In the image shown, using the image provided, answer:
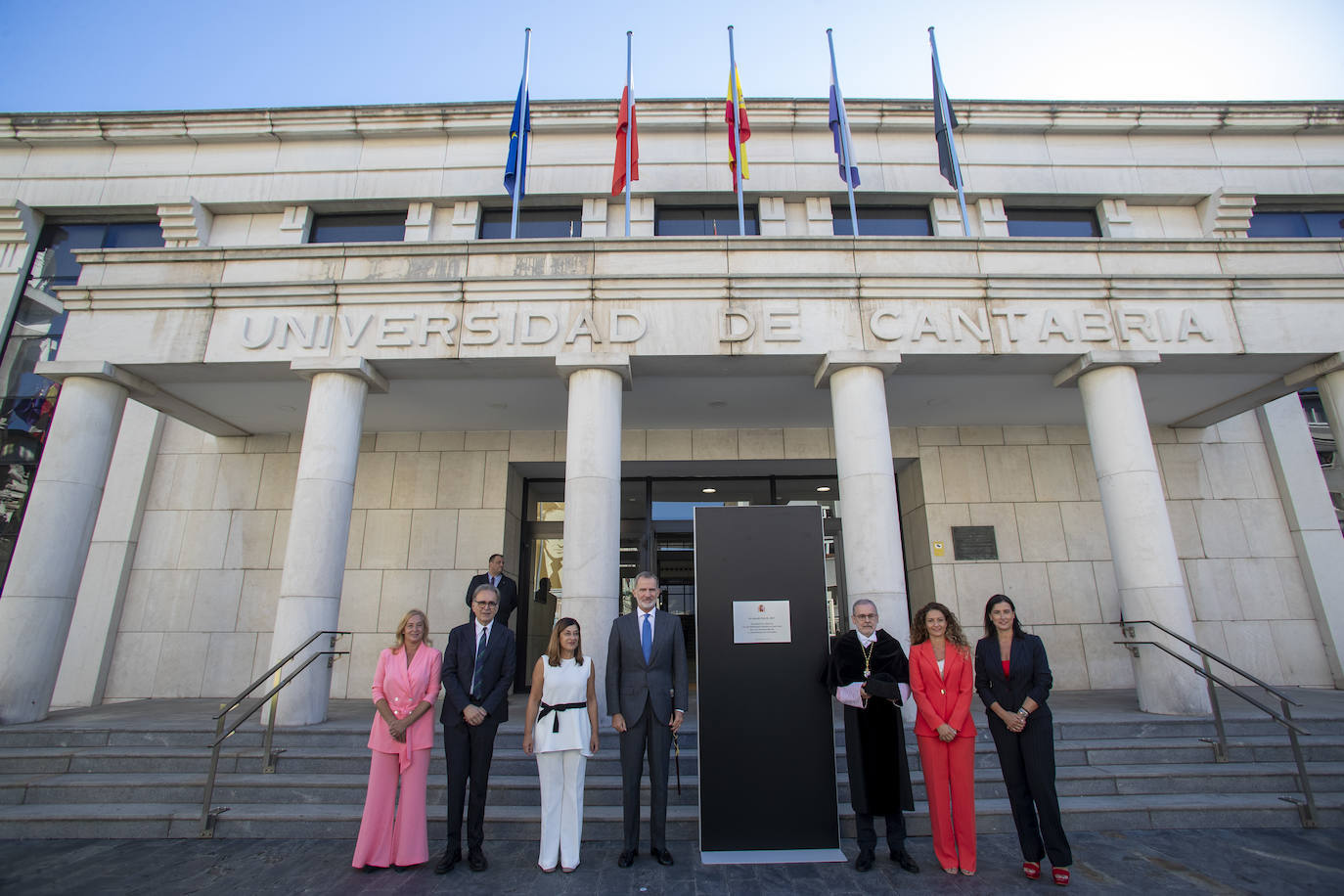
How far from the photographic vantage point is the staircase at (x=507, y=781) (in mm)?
5648

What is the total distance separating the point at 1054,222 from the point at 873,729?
1192 centimetres

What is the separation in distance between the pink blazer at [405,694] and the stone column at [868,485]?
510 cm

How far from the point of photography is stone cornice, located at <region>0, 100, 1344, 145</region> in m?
12.6

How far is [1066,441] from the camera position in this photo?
39.3 ft

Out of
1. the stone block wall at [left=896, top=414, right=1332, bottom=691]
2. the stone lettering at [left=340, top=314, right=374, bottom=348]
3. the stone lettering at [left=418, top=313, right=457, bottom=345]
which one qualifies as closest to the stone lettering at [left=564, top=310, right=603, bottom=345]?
the stone lettering at [left=418, top=313, right=457, bottom=345]

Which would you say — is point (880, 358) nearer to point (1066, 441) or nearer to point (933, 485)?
point (933, 485)

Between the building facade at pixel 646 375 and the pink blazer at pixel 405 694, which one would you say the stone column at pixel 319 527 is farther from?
the pink blazer at pixel 405 694

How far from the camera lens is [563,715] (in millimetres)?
4820

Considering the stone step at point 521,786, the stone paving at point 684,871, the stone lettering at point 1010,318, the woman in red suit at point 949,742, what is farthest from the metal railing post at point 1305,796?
the stone lettering at point 1010,318

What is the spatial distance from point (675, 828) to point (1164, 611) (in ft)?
22.0

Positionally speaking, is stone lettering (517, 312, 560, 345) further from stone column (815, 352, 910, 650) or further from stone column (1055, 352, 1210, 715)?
stone column (1055, 352, 1210, 715)

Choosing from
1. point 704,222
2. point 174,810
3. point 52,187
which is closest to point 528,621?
point 174,810

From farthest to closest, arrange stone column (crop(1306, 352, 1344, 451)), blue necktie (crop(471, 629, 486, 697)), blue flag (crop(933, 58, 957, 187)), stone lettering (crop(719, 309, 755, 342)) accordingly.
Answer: blue flag (crop(933, 58, 957, 187))
stone column (crop(1306, 352, 1344, 451))
stone lettering (crop(719, 309, 755, 342))
blue necktie (crop(471, 629, 486, 697))

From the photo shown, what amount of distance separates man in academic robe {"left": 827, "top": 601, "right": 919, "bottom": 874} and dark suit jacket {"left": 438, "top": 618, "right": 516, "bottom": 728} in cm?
262
